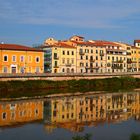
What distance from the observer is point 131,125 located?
29828 millimetres

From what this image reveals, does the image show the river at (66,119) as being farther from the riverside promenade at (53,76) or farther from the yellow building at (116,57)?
the yellow building at (116,57)

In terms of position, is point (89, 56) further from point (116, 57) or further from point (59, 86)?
point (59, 86)

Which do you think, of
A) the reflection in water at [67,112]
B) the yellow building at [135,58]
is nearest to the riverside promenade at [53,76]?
the reflection in water at [67,112]

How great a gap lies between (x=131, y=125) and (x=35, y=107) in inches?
565

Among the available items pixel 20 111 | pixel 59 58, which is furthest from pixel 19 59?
pixel 20 111

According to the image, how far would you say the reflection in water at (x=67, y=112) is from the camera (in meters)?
31.5

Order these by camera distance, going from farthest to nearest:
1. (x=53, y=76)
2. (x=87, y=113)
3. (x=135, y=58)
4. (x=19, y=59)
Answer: (x=135, y=58), (x=19, y=59), (x=53, y=76), (x=87, y=113)

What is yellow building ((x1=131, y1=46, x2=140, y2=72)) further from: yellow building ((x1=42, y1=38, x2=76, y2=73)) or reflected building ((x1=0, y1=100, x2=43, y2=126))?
reflected building ((x1=0, y1=100, x2=43, y2=126))

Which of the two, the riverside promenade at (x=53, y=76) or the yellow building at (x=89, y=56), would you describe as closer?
the riverside promenade at (x=53, y=76)

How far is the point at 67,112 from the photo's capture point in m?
37.8

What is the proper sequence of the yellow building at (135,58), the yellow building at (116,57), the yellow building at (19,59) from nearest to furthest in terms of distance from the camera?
the yellow building at (19,59) → the yellow building at (116,57) → the yellow building at (135,58)

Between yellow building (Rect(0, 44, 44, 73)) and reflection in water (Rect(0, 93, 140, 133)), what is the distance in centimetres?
2574

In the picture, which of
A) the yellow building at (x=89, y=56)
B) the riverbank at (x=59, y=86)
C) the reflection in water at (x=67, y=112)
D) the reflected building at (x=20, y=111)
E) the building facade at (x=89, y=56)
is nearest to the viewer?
the reflection in water at (x=67, y=112)

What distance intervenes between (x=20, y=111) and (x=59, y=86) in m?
31.7
